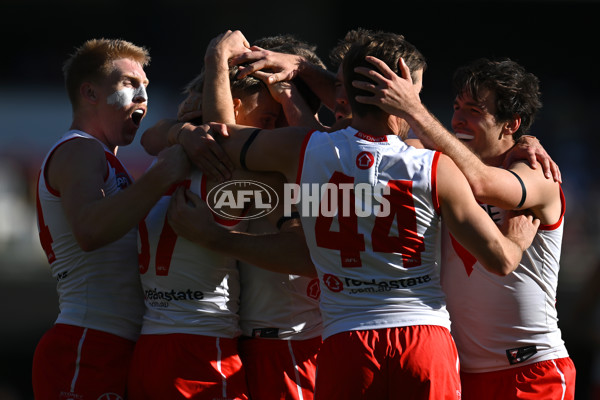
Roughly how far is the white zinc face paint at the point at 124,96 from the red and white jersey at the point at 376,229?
1.49 meters

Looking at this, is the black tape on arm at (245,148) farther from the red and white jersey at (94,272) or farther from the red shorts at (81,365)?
the red shorts at (81,365)

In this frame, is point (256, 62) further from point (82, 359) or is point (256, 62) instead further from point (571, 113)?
point (571, 113)

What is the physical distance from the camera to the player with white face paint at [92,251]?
12.2 ft

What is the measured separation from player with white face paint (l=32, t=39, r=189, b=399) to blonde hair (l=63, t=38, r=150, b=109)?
14 cm

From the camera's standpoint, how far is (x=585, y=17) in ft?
60.4

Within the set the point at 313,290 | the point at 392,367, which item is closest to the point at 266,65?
the point at 313,290

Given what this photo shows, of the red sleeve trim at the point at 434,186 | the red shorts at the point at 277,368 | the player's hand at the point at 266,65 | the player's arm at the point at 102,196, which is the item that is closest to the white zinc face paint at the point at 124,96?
the player's arm at the point at 102,196

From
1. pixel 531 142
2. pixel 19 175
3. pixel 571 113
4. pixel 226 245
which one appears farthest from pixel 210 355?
pixel 571 113

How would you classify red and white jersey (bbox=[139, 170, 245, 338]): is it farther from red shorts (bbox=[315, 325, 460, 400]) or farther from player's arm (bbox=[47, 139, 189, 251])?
red shorts (bbox=[315, 325, 460, 400])

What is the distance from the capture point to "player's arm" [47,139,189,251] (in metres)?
3.69

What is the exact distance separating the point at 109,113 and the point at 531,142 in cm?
251

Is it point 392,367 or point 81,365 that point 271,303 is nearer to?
point 392,367

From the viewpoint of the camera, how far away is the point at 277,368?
12.9 feet

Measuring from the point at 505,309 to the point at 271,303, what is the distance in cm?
129
